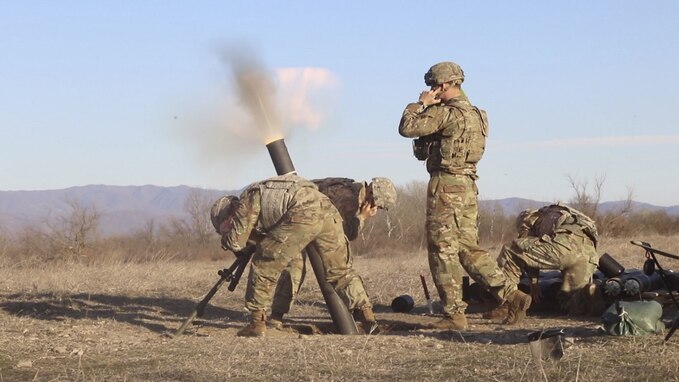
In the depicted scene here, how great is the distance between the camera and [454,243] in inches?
385

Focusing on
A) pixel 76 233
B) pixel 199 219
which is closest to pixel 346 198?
pixel 76 233

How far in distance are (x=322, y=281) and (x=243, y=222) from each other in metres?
1.01

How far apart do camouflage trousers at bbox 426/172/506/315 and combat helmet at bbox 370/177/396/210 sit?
369mm

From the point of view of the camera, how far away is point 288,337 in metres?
9.45

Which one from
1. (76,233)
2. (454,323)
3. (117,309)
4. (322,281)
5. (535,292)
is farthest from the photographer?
(76,233)

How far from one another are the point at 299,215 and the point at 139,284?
18.7ft

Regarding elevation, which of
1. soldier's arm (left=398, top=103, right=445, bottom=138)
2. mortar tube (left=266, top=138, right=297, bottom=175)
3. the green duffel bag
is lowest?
the green duffel bag

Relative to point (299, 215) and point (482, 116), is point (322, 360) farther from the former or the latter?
point (482, 116)

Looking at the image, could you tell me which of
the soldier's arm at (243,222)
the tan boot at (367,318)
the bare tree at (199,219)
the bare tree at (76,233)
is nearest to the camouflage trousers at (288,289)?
the tan boot at (367,318)

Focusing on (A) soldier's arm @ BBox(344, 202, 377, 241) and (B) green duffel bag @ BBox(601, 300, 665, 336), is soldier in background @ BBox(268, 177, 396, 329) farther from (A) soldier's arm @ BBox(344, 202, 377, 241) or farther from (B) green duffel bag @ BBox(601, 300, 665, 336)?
(B) green duffel bag @ BBox(601, 300, 665, 336)

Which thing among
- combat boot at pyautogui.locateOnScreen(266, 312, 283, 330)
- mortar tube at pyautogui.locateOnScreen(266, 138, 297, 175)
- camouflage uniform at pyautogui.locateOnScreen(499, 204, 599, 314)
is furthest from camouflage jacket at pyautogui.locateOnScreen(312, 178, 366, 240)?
camouflage uniform at pyautogui.locateOnScreen(499, 204, 599, 314)

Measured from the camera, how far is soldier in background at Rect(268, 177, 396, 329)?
1002 cm

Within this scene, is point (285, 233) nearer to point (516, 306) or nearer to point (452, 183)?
point (452, 183)

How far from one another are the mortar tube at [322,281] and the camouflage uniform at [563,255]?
1670 mm
